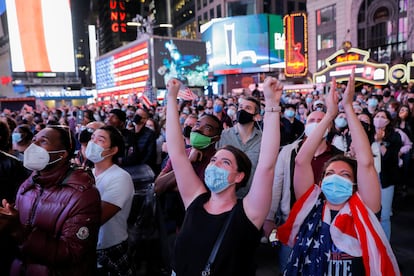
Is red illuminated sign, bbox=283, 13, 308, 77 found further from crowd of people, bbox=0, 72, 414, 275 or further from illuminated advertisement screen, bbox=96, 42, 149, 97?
crowd of people, bbox=0, 72, 414, 275

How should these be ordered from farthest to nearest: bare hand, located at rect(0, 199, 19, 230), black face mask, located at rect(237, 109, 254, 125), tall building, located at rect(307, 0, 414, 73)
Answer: tall building, located at rect(307, 0, 414, 73), black face mask, located at rect(237, 109, 254, 125), bare hand, located at rect(0, 199, 19, 230)

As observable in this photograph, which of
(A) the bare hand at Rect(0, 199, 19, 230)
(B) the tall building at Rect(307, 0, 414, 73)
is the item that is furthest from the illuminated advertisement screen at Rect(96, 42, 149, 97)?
(A) the bare hand at Rect(0, 199, 19, 230)

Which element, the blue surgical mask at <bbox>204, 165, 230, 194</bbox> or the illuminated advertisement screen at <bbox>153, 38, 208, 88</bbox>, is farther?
the illuminated advertisement screen at <bbox>153, 38, 208, 88</bbox>

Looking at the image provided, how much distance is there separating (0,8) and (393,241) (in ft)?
119

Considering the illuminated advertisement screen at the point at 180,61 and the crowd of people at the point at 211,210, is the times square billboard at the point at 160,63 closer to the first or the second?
the illuminated advertisement screen at the point at 180,61

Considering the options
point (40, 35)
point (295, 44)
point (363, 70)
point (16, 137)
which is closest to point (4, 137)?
point (16, 137)

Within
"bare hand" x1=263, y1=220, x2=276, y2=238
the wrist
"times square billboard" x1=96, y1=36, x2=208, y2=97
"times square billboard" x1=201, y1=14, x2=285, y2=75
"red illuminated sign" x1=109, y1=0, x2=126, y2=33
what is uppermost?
"red illuminated sign" x1=109, y1=0, x2=126, y2=33

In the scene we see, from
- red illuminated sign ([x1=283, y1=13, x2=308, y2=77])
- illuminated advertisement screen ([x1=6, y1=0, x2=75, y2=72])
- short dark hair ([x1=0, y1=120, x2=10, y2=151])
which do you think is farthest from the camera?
red illuminated sign ([x1=283, y1=13, x2=308, y2=77])

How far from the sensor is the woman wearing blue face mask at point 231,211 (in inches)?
78.7

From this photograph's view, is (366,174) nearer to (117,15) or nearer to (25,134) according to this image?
(25,134)

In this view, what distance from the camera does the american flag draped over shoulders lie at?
2143 millimetres

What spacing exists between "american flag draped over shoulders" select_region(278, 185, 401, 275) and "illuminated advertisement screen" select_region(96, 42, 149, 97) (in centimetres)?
2682

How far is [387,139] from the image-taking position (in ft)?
16.3

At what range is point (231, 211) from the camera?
210 cm
